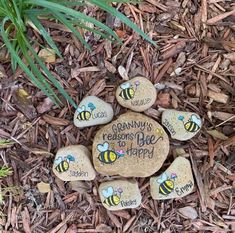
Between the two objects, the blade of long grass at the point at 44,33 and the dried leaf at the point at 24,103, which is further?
the dried leaf at the point at 24,103

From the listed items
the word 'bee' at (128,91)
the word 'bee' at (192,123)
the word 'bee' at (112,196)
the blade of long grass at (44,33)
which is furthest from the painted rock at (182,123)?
the blade of long grass at (44,33)

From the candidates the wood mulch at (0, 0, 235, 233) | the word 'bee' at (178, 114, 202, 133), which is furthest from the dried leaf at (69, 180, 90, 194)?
the word 'bee' at (178, 114, 202, 133)

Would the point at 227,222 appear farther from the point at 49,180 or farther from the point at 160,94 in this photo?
the point at 49,180

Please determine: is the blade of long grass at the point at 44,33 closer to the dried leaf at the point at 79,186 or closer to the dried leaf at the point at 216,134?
the dried leaf at the point at 79,186

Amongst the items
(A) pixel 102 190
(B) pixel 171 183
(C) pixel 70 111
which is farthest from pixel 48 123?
(B) pixel 171 183

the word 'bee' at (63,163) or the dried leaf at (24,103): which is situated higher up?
the dried leaf at (24,103)

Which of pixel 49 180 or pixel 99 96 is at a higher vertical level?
pixel 99 96
